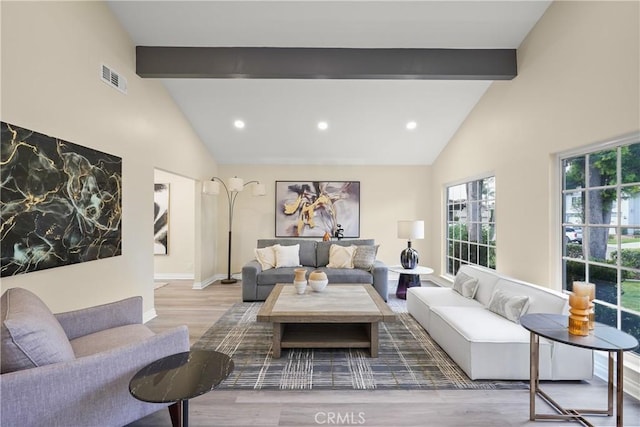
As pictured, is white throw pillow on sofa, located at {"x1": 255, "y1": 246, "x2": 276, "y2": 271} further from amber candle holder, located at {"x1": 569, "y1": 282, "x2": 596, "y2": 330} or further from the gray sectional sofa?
amber candle holder, located at {"x1": 569, "y1": 282, "x2": 596, "y2": 330}

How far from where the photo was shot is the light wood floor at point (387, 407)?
193cm

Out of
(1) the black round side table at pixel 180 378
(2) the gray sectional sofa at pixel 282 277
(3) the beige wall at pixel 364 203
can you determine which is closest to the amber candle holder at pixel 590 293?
(1) the black round side table at pixel 180 378

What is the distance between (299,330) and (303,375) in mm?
638

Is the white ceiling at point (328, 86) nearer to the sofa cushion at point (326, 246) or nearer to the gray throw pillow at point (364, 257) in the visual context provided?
the sofa cushion at point (326, 246)

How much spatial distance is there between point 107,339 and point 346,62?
132 inches

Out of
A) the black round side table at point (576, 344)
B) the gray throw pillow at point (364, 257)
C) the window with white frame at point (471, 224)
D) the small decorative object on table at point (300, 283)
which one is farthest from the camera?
the gray throw pillow at point (364, 257)

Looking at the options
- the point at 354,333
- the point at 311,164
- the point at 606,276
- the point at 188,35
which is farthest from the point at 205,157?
the point at 606,276

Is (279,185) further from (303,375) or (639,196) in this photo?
(639,196)

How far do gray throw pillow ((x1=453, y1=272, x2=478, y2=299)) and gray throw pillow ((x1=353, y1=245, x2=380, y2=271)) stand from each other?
56.7 inches

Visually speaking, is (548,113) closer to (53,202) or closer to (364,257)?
(364,257)

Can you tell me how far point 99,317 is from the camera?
2.22 metres

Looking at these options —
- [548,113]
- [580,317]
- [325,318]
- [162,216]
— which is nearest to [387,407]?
[325,318]

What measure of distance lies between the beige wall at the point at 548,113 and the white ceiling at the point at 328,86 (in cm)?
39

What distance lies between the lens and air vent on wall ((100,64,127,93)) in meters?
3.03
